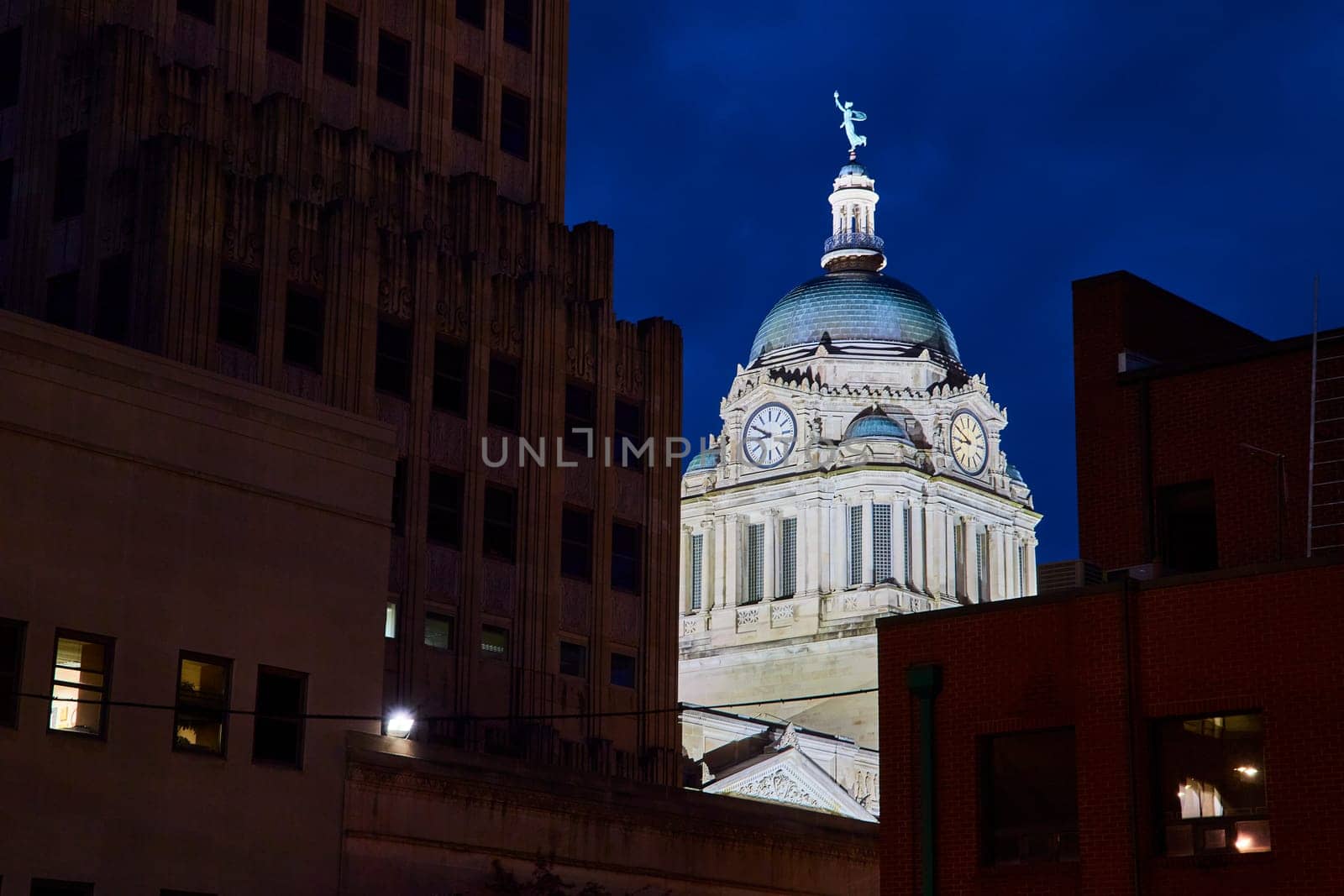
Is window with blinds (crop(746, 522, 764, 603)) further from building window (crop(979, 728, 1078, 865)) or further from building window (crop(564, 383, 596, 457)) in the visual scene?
building window (crop(979, 728, 1078, 865))

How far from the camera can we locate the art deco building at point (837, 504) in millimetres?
130500

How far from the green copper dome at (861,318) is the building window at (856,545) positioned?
1108cm

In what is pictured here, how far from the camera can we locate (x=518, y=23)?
223ft

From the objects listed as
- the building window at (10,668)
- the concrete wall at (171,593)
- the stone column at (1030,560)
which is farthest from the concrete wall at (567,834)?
the stone column at (1030,560)

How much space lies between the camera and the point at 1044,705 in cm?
3434

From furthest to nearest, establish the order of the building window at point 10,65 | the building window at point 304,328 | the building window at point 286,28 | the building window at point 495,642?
the building window at point 286,28, the building window at point 10,65, the building window at point 495,642, the building window at point 304,328

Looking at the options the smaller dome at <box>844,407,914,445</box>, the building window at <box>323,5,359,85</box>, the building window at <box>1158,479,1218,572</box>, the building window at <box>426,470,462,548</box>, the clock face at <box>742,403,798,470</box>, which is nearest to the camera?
the building window at <box>1158,479,1218,572</box>

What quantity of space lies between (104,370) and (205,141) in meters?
15.8

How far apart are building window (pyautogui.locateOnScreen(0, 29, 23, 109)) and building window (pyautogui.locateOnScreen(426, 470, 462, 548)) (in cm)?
1370

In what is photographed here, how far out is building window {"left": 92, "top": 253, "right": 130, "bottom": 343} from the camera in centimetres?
5428

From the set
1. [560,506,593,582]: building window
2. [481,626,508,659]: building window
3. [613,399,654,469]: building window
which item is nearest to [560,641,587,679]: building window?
[560,506,593,582]: building window

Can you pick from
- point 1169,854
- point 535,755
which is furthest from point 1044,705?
point 535,755

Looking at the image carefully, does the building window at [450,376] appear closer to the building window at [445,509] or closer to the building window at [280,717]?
the building window at [445,509]

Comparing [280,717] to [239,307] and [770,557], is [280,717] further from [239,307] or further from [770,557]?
[770,557]
